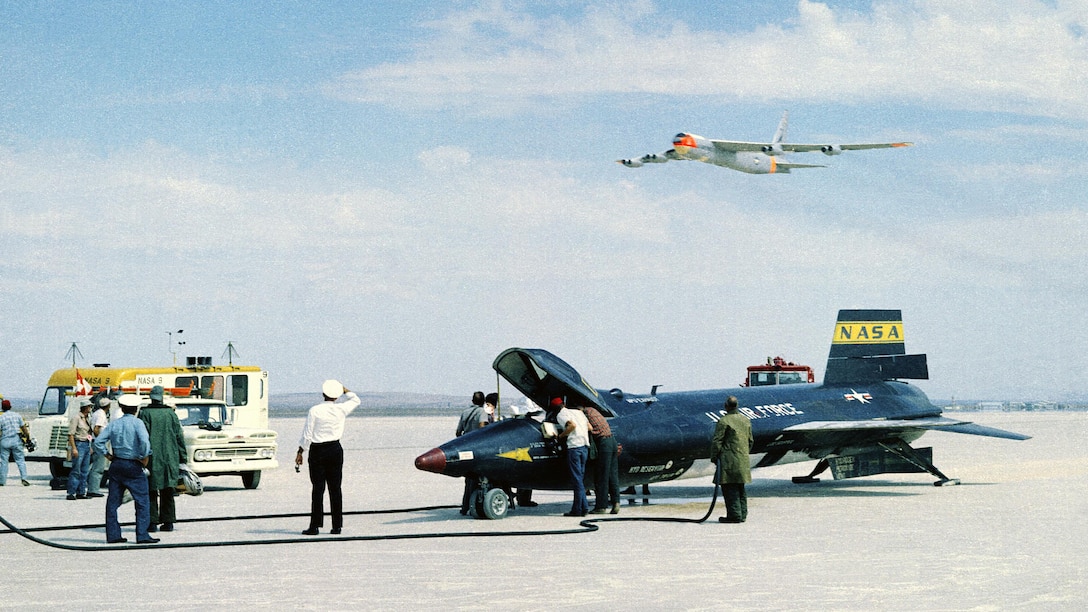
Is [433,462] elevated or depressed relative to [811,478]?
elevated

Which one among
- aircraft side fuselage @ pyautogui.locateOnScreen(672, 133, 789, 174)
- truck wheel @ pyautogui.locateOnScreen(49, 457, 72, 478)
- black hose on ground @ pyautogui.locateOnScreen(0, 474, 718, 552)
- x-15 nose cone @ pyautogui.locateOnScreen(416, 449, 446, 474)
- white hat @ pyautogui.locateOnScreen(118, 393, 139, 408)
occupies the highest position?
aircraft side fuselage @ pyautogui.locateOnScreen(672, 133, 789, 174)

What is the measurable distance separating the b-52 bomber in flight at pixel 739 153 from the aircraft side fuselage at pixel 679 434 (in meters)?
37.7

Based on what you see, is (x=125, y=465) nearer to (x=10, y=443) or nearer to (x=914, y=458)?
(x=10, y=443)

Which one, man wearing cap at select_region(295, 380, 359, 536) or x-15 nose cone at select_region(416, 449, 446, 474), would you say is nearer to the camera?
man wearing cap at select_region(295, 380, 359, 536)

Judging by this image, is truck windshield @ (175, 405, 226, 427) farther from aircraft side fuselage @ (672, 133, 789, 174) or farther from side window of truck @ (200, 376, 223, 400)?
aircraft side fuselage @ (672, 133, 789, 174)

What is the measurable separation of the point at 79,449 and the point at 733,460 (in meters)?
12.0

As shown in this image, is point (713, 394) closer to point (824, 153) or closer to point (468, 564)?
point (468, 564)

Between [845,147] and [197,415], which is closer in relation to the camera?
[197,415]

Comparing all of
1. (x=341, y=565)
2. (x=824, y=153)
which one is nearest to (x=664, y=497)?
(x=341, y=565)

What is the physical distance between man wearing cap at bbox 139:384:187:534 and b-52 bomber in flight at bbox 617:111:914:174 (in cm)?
4783

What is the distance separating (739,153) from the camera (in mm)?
63844

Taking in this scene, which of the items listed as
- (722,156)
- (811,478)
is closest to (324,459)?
(811,478)

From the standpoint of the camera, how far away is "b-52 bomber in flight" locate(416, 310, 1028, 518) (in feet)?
55.9

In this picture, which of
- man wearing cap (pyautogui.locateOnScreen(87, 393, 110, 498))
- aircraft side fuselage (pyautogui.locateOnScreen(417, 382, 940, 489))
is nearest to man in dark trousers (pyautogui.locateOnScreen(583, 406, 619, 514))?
aircraft side fuselage (pyautogui.locateOnScreen(417, 382, 940, 489))
